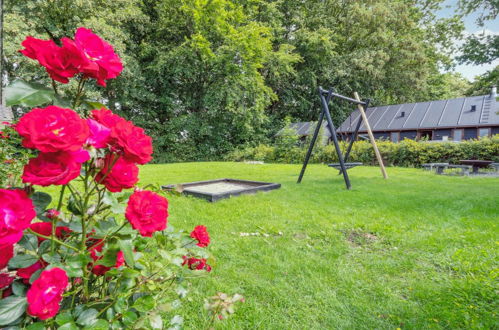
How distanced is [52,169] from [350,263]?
7.96ft

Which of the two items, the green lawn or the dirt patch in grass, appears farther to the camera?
the dirt patch in grass

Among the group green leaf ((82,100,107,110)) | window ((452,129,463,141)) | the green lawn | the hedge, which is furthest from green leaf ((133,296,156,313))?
window ((452,129,463,141))

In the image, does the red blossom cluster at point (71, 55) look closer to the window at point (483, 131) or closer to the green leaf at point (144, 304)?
the green leaf at point (144, 304)

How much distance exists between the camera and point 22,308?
631 millimetres

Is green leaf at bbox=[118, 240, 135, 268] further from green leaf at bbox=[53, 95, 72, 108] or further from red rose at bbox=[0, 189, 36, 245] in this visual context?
green leaf at bbox=[53, 95, 72, 108]

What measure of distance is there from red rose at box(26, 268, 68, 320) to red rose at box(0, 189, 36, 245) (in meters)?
0.12

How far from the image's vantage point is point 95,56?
0.76 meters

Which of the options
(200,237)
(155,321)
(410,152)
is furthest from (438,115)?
(155,321)

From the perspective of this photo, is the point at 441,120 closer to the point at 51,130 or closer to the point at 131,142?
the point at 131,142

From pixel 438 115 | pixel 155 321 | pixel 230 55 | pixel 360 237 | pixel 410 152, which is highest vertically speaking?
pixel 230 55

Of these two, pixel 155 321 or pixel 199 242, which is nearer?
pixel 155 321

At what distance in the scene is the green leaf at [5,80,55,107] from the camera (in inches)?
26.2

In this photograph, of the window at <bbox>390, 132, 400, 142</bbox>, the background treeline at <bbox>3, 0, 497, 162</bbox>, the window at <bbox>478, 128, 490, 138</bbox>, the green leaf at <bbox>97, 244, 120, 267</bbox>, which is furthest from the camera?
the window at <bbox>390, 132, 400, 142</bbox>

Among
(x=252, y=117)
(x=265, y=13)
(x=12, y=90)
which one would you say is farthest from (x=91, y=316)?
(x=265, y=13)
